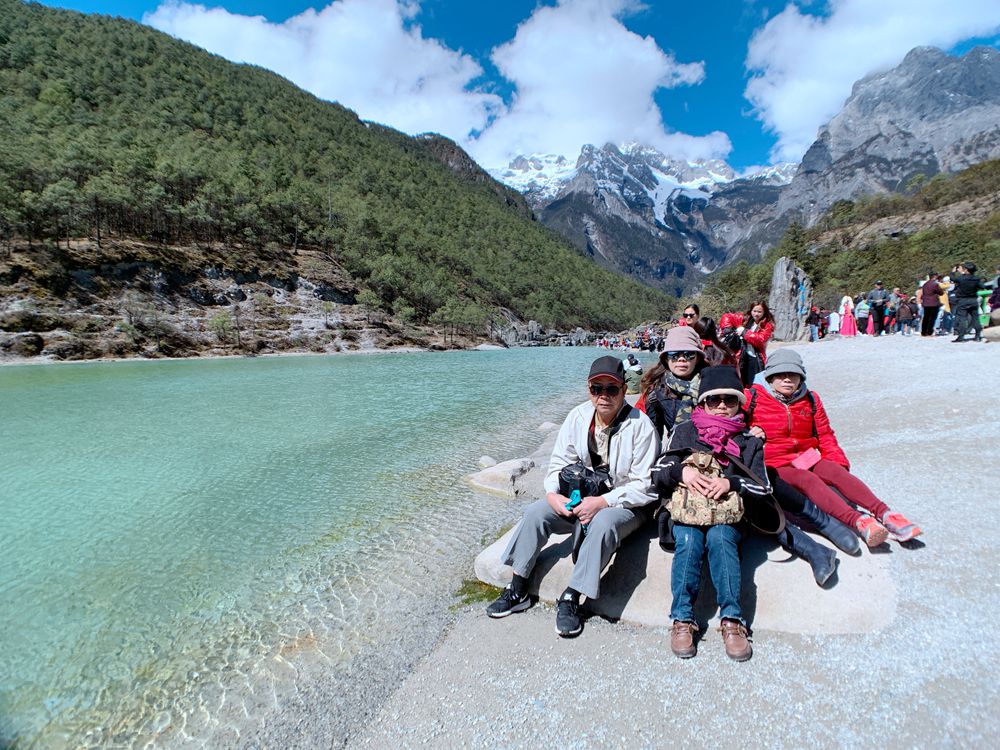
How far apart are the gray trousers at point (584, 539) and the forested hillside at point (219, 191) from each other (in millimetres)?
50716

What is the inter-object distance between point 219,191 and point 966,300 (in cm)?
7376

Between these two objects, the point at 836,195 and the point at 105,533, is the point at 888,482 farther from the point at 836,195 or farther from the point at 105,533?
the point at 836,195

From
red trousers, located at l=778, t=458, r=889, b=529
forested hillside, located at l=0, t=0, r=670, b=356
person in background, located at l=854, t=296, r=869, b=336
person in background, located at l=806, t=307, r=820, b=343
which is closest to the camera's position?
red trousers, located at l=778, t=458, r=889, b=529

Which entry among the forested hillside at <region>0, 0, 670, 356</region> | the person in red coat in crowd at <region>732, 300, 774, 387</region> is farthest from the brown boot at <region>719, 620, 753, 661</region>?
the forested hillside at <region>0, 0, 670, 356</region>

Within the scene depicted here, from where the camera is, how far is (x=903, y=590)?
3.33 meters

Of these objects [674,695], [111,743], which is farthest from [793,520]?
[111,743]

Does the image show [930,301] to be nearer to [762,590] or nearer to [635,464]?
[762,590]

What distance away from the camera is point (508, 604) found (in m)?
3.96

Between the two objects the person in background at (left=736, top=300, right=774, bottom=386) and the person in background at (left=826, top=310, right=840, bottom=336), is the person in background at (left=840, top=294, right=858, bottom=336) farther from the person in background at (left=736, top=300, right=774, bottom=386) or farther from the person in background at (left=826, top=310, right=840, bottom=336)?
the person in background at (left=736, top=300, right=774, bottom=386)

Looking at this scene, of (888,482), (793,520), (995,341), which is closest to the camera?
(793,520)

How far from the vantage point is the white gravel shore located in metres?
2.46

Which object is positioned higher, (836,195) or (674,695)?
(836,195)

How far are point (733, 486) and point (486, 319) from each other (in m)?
84.3

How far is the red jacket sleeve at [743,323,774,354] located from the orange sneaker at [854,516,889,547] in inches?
173
